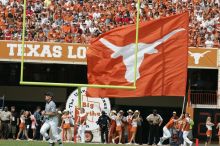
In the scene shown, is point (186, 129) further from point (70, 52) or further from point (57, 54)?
point (57, 54)

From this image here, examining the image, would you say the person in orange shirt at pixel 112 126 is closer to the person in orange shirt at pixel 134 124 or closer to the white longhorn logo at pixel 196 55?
the person in orange shirt at pixel 134 124

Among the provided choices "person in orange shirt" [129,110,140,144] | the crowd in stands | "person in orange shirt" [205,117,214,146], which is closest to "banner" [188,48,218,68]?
the crowd in stands

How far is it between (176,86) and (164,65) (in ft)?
2.22

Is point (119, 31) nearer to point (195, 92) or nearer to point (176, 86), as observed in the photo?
point (176, 86)

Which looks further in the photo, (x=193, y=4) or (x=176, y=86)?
(x=193, y=4)

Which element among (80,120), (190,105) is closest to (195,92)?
(190,105)

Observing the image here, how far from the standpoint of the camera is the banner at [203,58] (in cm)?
3546

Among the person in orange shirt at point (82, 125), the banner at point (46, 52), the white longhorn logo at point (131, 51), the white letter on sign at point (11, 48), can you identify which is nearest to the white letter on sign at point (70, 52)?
the banner at point (46, 52)

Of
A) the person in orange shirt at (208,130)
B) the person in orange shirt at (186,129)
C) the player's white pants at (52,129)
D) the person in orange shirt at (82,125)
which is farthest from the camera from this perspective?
the person in orange shirt at (208,130)

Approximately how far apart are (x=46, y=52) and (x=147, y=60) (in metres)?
12.4

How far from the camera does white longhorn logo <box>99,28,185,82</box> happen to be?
2344 centimetres

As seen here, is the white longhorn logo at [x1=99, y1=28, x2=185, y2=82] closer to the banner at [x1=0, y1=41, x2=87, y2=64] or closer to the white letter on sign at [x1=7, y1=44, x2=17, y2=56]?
the banner at [x1=0, y1=41, x2=87, y2=64]

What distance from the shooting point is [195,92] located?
36.6 metres

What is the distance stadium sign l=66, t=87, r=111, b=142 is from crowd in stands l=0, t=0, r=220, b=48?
122 inches
